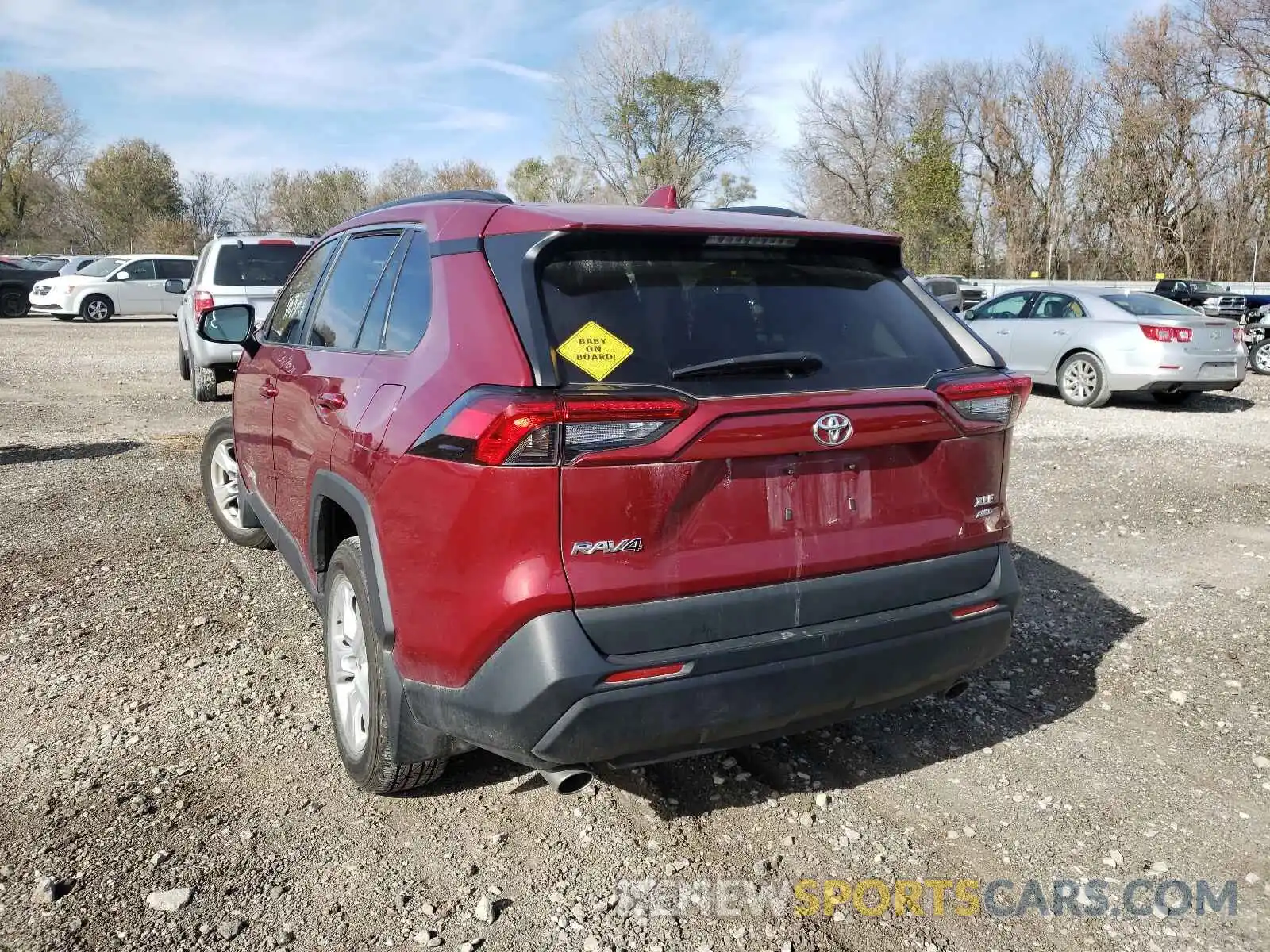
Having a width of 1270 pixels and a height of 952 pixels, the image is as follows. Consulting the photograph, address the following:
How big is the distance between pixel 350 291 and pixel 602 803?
1.98 metres

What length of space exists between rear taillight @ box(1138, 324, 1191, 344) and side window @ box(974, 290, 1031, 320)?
224 centimetres

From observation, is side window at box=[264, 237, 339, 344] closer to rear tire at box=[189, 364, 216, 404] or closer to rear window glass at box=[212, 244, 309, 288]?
rear tire at box=[189, 364, 216, 404]

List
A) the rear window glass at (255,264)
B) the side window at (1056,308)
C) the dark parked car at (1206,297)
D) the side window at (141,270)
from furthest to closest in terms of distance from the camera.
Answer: the side window at (141,270), the dark parked car at (1206,297), the side window at (1056,308), the rear window glass at (255,264)

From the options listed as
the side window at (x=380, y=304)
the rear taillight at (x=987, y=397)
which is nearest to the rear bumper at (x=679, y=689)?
the rear taillight at (x=987, y=397)

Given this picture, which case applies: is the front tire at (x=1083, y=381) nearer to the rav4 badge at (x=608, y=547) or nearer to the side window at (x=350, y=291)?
the side window at (x=350, y=291)

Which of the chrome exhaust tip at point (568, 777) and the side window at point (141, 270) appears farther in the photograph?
the side window at point (141, 270)

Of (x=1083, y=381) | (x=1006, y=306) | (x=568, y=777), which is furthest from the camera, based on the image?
(x=1006, y=306)

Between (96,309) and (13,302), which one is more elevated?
(13,302)

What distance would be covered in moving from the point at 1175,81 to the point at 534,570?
140 ft

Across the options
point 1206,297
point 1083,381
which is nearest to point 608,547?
point 1083,381

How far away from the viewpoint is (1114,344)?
11680mm

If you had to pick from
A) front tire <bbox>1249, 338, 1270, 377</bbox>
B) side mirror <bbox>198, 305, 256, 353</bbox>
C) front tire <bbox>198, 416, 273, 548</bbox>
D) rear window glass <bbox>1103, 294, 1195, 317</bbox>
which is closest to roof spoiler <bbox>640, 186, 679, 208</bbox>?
side mirror <bbox>198, 305, 256, 353</bbox>

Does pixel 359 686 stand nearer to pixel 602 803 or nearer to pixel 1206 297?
pixel 602 803

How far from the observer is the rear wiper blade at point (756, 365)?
2.48m
